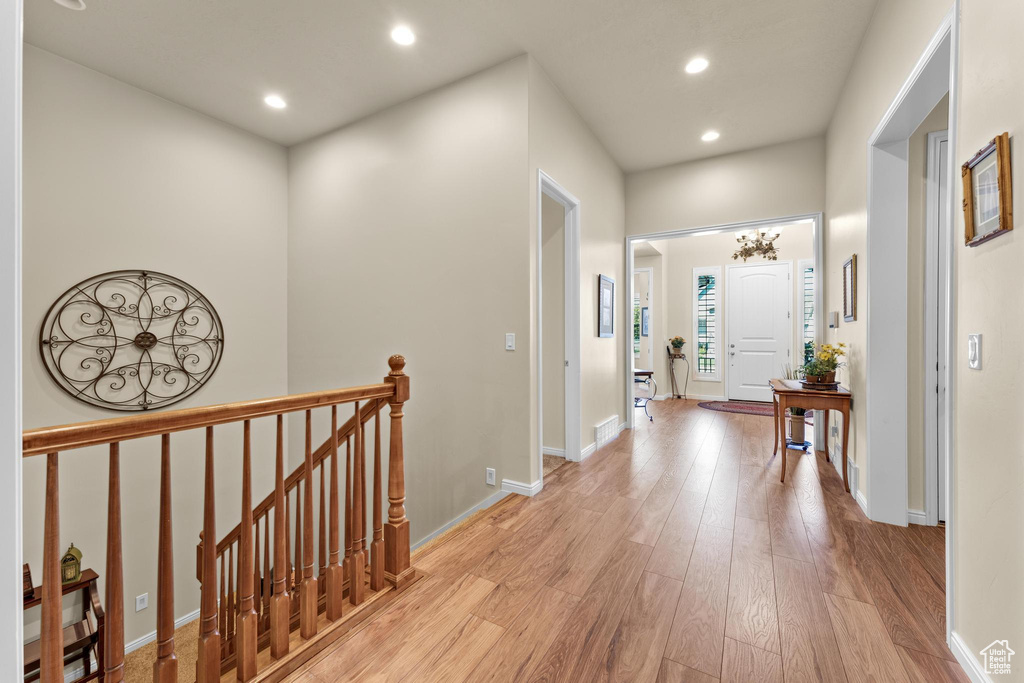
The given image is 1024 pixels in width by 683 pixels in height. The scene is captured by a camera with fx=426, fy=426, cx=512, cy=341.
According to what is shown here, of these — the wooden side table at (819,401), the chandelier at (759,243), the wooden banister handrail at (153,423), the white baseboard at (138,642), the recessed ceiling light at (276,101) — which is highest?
the recessed ceiling light at (276,101)

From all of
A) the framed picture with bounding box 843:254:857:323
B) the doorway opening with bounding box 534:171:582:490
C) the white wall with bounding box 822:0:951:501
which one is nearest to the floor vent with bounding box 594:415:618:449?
the doorway opening with bounding box 534:171:582:490

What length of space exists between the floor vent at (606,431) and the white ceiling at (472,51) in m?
2.76

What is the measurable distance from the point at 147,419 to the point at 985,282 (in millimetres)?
2472

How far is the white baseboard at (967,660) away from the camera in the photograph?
1.26 meters

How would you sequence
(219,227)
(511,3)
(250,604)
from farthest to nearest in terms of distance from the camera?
(219,227) → (511,3) → (250,604)

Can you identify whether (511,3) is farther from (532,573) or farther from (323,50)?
(532,573)

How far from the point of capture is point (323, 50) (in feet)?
9.32

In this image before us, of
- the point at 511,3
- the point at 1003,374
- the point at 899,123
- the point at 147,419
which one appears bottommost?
the point at 147,419

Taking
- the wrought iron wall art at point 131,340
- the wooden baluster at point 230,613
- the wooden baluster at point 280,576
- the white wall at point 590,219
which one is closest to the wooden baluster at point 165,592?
the wooden baluster at point 280,576

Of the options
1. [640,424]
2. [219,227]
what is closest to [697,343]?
[640,424]

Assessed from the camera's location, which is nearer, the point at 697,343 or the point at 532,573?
the point at 532,573

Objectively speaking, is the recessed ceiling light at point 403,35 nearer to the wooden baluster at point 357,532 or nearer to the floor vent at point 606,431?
the wooden baluster at point 357,532

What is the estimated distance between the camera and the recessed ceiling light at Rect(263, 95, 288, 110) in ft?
11.2

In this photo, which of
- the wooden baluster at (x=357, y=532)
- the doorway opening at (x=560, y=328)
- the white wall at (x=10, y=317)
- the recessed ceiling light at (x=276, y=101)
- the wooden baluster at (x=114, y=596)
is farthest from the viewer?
the doorway opening at (x=560, y=328)
